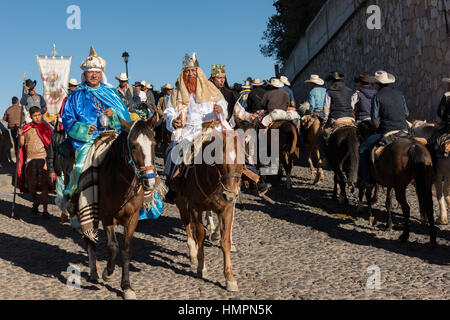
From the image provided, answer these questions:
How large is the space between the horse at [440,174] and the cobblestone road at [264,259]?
0.40m

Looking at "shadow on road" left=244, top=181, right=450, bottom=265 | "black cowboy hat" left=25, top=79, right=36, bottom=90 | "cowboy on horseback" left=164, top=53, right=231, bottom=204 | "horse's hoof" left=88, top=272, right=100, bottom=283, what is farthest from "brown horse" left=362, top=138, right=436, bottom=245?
"black cowboy hat" left=25, top=79, right=36, bottom=90

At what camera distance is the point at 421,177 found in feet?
24.5

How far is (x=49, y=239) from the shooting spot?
8703 mm

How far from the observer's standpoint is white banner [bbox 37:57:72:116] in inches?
717

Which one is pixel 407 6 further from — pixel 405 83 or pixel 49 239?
pixel 49 239

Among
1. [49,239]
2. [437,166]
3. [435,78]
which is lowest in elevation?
[49,239]

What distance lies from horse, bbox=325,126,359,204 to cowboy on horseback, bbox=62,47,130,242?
4858 millimetres

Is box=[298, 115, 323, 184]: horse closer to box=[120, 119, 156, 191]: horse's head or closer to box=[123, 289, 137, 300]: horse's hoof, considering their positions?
box=[123, 289, 137, 300]: horse's hoof

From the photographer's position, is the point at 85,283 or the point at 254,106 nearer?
the point at 85,283

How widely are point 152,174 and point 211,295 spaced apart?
5.22 ft

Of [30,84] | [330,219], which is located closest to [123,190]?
[330,219]

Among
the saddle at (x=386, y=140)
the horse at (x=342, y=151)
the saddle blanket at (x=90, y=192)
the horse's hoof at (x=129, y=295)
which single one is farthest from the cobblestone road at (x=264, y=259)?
the saddle at (x=386, y=140)

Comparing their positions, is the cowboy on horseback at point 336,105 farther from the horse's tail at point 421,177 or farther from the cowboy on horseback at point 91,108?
the cowboy on horseback at point 91,108
